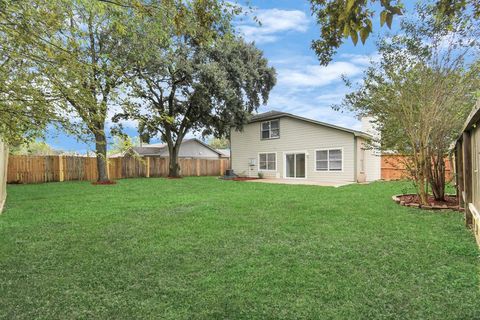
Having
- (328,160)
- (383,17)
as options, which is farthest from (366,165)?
(383,17)

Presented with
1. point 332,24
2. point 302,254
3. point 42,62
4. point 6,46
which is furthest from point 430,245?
point 6,46

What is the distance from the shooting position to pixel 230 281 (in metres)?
3.40

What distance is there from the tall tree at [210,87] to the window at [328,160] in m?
5.44

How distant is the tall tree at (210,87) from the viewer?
700 inches

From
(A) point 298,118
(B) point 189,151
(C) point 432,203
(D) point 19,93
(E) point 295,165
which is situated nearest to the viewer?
(D) point 19,93

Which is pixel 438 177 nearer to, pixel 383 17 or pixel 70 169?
pixel 383 17

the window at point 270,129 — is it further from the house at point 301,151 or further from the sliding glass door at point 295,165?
the sliding glass door at point 295,165

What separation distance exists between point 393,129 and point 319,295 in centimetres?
646

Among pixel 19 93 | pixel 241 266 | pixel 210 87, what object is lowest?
pixel 241 266

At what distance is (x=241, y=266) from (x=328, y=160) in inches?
583

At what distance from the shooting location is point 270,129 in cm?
2069

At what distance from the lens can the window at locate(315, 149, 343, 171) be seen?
1725 cm

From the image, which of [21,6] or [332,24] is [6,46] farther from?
[332,24]

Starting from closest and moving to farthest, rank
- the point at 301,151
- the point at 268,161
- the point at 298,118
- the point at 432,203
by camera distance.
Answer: the point at 432,203
the point at 298,118
the point at 301,151
the point at 268,161
